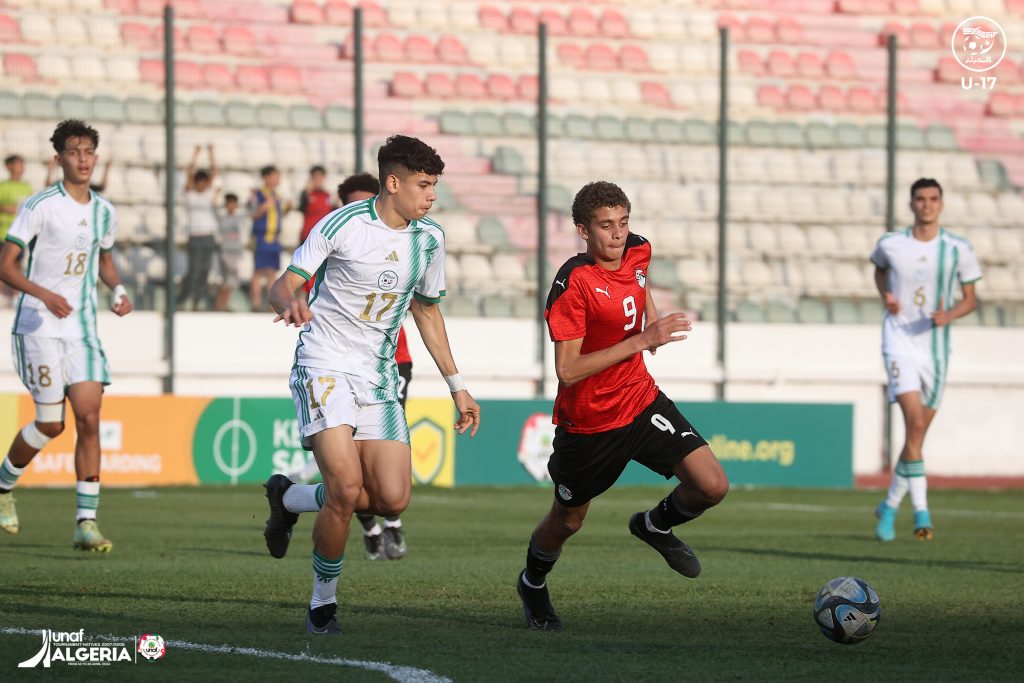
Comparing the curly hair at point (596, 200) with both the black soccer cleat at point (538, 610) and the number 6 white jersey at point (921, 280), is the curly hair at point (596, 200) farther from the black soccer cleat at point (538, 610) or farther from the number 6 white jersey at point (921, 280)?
the number 6 white jersey at point (921, 280)

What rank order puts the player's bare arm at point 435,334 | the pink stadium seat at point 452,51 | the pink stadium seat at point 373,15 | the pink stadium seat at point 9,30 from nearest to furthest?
the player's bare arm at point 435,334, the pink stadium seat at point 9,30, the pink stadium seat at point 452,51, the pink stadium seat at point 373,15

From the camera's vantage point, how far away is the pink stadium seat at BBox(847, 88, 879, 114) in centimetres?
2331

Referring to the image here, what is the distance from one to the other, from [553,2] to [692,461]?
2100 cm

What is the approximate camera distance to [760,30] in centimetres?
2636

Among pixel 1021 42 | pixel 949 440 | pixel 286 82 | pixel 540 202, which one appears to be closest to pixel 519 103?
pixel 540 202

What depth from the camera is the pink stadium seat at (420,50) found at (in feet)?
72.3

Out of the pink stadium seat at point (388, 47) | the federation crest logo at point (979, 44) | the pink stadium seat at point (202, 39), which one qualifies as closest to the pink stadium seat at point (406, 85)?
the pink stadium seat at point (388, 47)

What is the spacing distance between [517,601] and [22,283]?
12.0 ft

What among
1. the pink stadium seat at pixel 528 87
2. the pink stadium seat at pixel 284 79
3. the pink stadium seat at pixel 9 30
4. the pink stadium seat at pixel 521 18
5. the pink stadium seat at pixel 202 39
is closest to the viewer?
the pink stadium seat at pixel 9 30

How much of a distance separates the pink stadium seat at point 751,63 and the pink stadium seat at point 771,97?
257 millimetres

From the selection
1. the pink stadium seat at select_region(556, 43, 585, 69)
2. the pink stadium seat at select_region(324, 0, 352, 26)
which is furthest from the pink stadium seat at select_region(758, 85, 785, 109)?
the pink stadium seat at select_region(324, 0, 352, 26)

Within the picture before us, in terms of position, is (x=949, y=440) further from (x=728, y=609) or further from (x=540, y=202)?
(x=728, y=609)

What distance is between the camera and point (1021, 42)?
27.6 m

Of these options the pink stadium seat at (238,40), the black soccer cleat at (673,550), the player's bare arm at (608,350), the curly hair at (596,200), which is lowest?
the black soccer cleat at (673,550)
